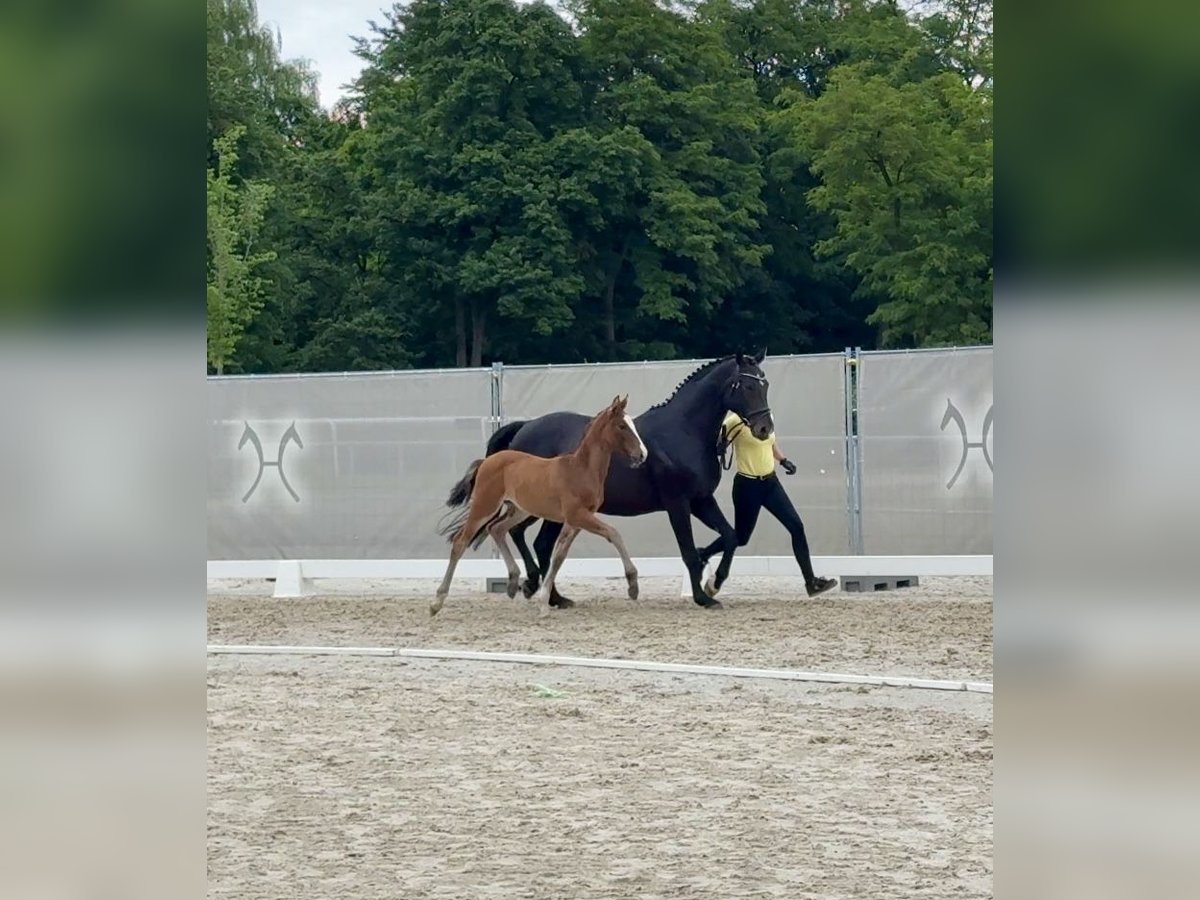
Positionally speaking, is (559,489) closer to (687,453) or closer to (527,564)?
(687,453)

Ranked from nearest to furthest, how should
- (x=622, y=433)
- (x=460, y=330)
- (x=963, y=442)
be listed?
(x=622, y=433), (x=963, y=442), (x=460, y=330)

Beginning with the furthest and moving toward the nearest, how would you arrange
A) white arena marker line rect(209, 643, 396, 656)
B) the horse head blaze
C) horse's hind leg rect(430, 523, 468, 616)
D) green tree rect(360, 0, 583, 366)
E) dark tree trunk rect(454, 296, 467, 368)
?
dark tree trunk rect(454, 296, 467, 368) → green tree rect(360, 0, 583, 366) → horse's hind leg rect(430, 523, 468, 616) → the horse head blaze → white arena marker line rect(209, 643, 396, 656)

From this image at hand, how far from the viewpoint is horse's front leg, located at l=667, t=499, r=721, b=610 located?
12.3 metres

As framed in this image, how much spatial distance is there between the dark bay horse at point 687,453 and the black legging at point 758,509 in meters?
0.13

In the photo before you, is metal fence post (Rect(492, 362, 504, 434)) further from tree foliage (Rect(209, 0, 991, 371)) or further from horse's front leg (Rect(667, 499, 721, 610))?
tree foliage (Rect(209, 0, 991, 371))

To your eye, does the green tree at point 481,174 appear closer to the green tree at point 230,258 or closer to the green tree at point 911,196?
the green tree at point 230,258

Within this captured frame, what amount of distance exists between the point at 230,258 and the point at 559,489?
29.6m

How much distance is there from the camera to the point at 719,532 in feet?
41.0

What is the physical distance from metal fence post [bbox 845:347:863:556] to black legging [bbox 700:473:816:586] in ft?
5.22

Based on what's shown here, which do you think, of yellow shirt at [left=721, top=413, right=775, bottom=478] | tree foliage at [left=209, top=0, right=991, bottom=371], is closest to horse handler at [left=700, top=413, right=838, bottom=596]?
yellow shirt at [left=721, top=413, right=775, bottom=478]

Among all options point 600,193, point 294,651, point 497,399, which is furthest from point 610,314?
point 294,651
